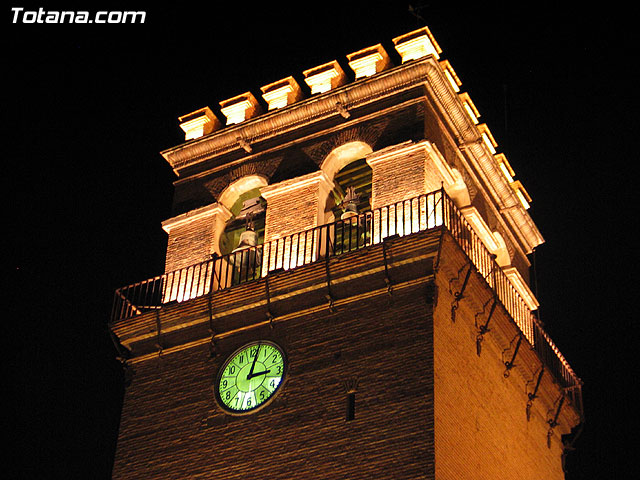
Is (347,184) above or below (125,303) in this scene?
above

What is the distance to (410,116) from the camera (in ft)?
83.8

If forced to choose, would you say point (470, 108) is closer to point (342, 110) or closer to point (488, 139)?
point (488, 139)

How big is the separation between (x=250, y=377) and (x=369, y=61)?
7.50 meters

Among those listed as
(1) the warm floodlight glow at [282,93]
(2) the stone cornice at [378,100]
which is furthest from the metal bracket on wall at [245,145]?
(1) the warm floodlight glow at [282,93]

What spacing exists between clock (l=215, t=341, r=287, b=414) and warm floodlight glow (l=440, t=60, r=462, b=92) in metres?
6.95

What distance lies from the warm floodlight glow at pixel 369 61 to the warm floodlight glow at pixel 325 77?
36 cm

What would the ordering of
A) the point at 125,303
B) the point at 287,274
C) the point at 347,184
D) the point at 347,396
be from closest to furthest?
the point at 347,396
the point at 287,274
the point at 125,303
the point at 347,184

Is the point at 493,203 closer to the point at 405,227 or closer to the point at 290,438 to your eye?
the point at 405,227

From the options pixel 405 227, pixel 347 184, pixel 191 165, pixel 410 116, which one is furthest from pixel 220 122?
pixel 405 227

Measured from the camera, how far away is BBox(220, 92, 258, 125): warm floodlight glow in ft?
92.5

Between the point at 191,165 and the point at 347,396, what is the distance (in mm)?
8011


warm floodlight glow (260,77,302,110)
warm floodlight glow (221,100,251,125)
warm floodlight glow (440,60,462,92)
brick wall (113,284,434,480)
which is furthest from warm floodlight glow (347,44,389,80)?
brick wall (113,284,434,480)

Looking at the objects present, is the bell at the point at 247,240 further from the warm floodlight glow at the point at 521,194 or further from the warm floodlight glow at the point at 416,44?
the warm floodlight glow at the point at 521,194

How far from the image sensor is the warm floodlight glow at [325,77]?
1077 inches
